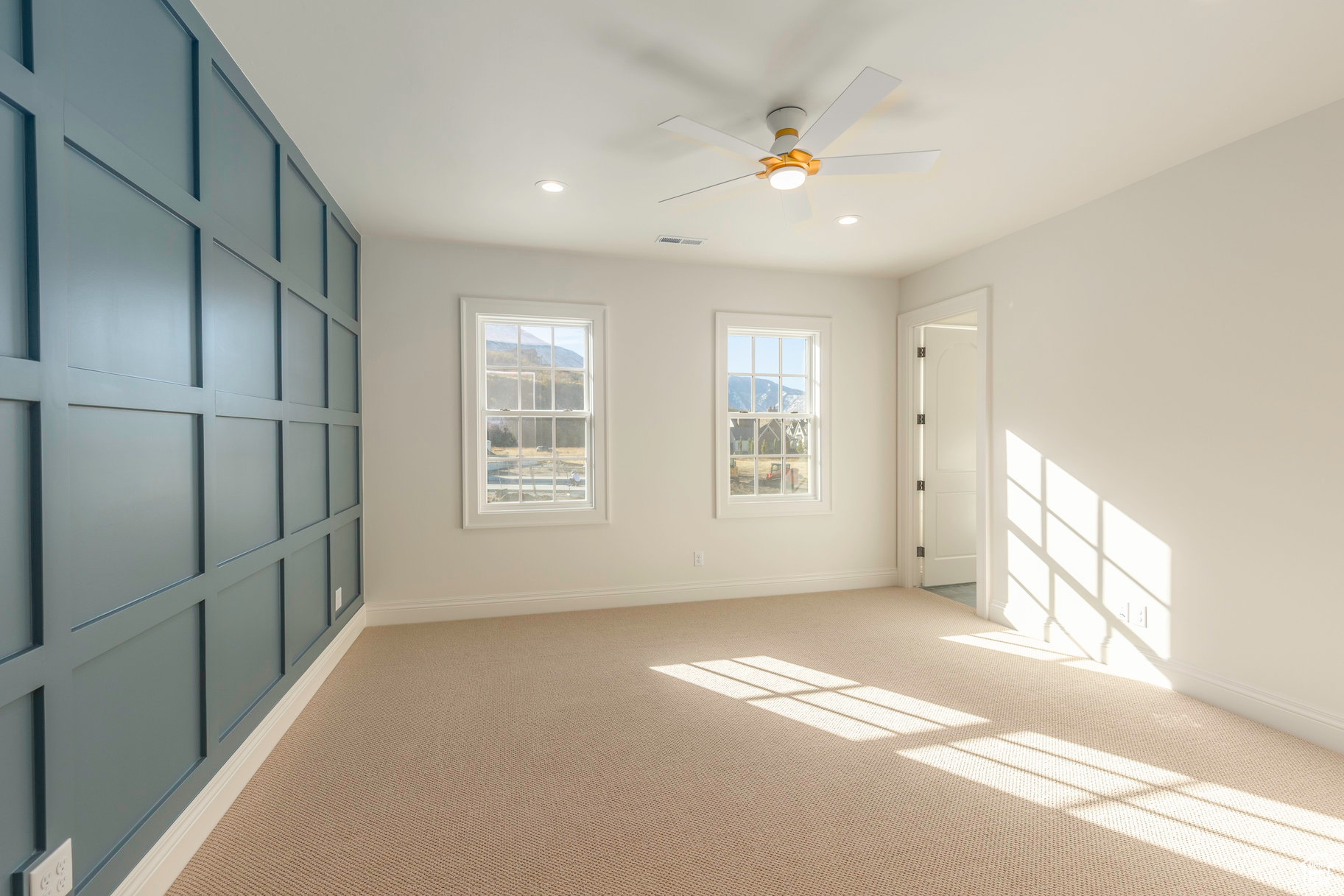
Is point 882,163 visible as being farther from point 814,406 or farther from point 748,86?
point 814,406

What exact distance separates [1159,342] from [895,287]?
2376 millimetres

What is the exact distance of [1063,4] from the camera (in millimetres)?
1983

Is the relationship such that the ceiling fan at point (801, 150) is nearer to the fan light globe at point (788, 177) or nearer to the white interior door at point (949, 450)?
the fan light globe at point (788, 177)

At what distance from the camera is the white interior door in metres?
5.25

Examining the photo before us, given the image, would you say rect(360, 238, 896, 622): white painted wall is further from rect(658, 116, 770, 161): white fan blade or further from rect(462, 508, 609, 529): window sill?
rect(658, 116, 770, 161): white fan blade

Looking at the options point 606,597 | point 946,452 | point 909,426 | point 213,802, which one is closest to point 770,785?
point 213,802

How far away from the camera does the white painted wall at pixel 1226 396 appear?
2.58m

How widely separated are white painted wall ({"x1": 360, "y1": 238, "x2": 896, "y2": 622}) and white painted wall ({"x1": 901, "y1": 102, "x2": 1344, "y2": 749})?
5.32ft

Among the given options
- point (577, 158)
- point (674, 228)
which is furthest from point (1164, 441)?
point (577, 158)

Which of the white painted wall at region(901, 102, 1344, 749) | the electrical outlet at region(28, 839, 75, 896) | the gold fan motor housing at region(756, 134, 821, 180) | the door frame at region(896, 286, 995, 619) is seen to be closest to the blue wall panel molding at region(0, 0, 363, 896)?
the electrical outlet at region(28, 839, 75, 896)

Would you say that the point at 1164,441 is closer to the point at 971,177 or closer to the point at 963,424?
the point at 971,177

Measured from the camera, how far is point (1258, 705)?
9.22ft

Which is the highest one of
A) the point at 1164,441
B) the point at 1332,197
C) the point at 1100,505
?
the point at 1332,197

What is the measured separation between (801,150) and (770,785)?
2.44 meters
